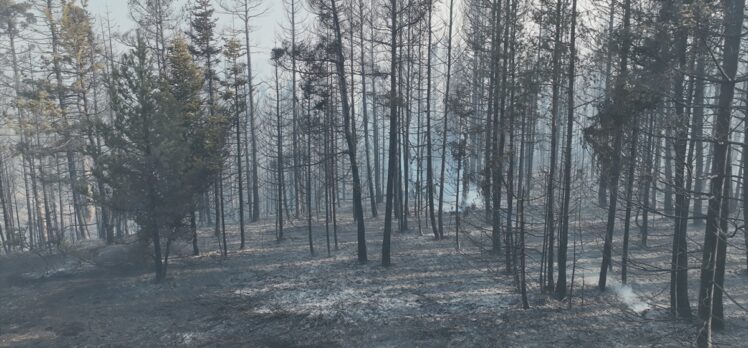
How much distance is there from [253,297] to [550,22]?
41.3 ft

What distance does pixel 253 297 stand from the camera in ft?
49.4

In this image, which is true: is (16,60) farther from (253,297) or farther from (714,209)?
(714,209)

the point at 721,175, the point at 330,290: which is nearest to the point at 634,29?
the point at 721,175

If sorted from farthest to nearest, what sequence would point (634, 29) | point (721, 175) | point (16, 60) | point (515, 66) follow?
1. point (16, 60)
2. point (515, 66)
3. point (634, 29)
4. point (721, 175)

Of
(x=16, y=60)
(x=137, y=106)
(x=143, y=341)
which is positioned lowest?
(x=143, y=341)

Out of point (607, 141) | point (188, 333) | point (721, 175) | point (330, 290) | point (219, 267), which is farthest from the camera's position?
point (219, 267)

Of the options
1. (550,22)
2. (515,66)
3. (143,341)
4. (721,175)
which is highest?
(550,22)

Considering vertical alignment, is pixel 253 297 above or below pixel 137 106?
below

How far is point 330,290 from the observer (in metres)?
14.9

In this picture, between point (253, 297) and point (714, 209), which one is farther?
point (253, 297)

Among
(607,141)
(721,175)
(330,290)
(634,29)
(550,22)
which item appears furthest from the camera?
(330,290)

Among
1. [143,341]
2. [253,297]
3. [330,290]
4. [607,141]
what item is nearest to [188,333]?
[143,341]

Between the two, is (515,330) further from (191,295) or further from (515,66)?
(191,295)

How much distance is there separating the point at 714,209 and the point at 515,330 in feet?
18.3
